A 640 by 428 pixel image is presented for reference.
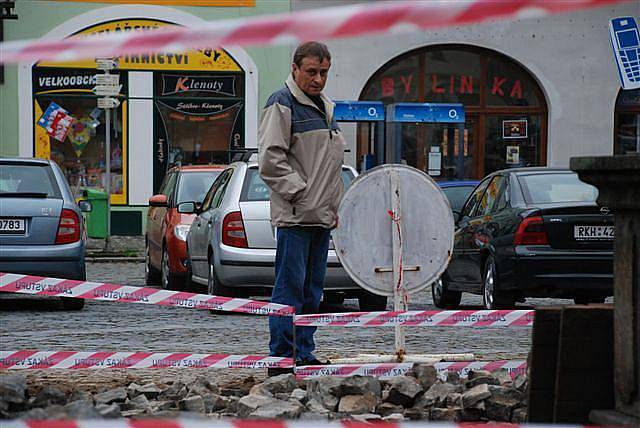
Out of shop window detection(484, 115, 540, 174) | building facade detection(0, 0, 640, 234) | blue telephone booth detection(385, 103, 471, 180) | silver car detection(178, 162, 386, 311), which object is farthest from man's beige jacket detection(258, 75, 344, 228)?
shop window detection(484, 115, 540, 174)

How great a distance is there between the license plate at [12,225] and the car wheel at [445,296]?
15.3 feet

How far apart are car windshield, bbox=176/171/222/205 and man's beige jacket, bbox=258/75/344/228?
9.12 m

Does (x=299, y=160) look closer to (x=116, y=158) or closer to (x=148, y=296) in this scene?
(x=148, y=296)

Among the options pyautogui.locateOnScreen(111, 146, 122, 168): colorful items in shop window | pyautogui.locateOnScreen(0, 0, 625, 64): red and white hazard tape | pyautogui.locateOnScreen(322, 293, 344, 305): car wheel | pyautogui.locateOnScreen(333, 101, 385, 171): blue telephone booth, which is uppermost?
pyautogui.locateOnScreen(333, 101, 385, 171): blue telephone booth

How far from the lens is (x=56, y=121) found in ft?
86.9

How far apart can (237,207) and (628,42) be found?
12.7 ft

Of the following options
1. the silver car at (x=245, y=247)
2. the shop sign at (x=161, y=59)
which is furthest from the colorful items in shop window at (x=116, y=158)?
the silver car at (x=245, y=247)

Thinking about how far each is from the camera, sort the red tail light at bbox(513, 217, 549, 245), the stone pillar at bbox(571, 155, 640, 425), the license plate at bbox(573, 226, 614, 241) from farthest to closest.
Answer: the red tail light at bbox(513, 217, 549, 245), the license plate at bbox(573, 226, 614, 241), the stone pillar at bbox(571, 155, 640, 425)

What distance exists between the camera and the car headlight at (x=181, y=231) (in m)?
15.1

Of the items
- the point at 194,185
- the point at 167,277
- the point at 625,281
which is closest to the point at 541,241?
the point at 167,277

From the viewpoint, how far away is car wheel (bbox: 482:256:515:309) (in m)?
12.2

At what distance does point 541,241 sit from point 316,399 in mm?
5898

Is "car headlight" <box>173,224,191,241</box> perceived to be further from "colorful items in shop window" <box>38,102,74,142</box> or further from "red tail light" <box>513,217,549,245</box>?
"colorful items in shop window" <box>38,102,74,142</box>

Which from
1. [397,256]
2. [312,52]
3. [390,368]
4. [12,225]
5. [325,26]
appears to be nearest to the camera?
[325,26]
